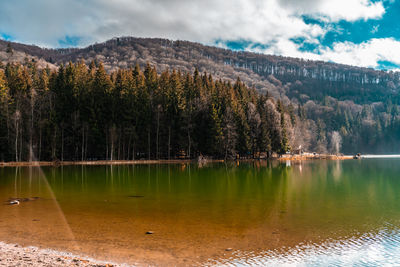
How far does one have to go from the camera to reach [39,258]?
9375 millimetres

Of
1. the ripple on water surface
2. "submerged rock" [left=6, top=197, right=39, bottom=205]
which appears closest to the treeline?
"submerged rock" [left=6, top=197, right=39, bottom=205]

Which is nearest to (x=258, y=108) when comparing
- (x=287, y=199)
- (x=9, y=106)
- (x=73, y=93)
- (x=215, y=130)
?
(x=215, y=130)

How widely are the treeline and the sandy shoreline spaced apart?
5104 cm

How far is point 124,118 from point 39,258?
6036 cm

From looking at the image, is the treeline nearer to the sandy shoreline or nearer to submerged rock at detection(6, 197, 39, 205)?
submerged rock at detection(6, 197, 39, 205)

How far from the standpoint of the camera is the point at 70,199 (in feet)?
69.7

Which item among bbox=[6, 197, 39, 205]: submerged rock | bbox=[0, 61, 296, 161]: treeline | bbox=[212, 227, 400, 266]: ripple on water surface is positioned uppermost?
bbox=[0, 61, 296, 161]: treeline

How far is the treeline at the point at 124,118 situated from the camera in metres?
59.8

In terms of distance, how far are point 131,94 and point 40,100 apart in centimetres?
1756

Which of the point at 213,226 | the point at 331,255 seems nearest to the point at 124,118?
the point at 213,226

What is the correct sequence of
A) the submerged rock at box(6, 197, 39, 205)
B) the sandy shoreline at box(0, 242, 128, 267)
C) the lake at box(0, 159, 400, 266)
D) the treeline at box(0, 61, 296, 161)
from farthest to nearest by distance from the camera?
the treeline at box(0, 61, 296, 161) < the submerged rock at box(6, 197, 39, 205) < the lake at box(0, 159, 400, 266) < the sandy shoreline at box(0, 242, 128, 267)

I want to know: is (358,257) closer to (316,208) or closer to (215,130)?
(316,208)

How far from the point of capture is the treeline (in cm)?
5981

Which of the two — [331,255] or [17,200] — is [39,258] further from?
[17,200]
